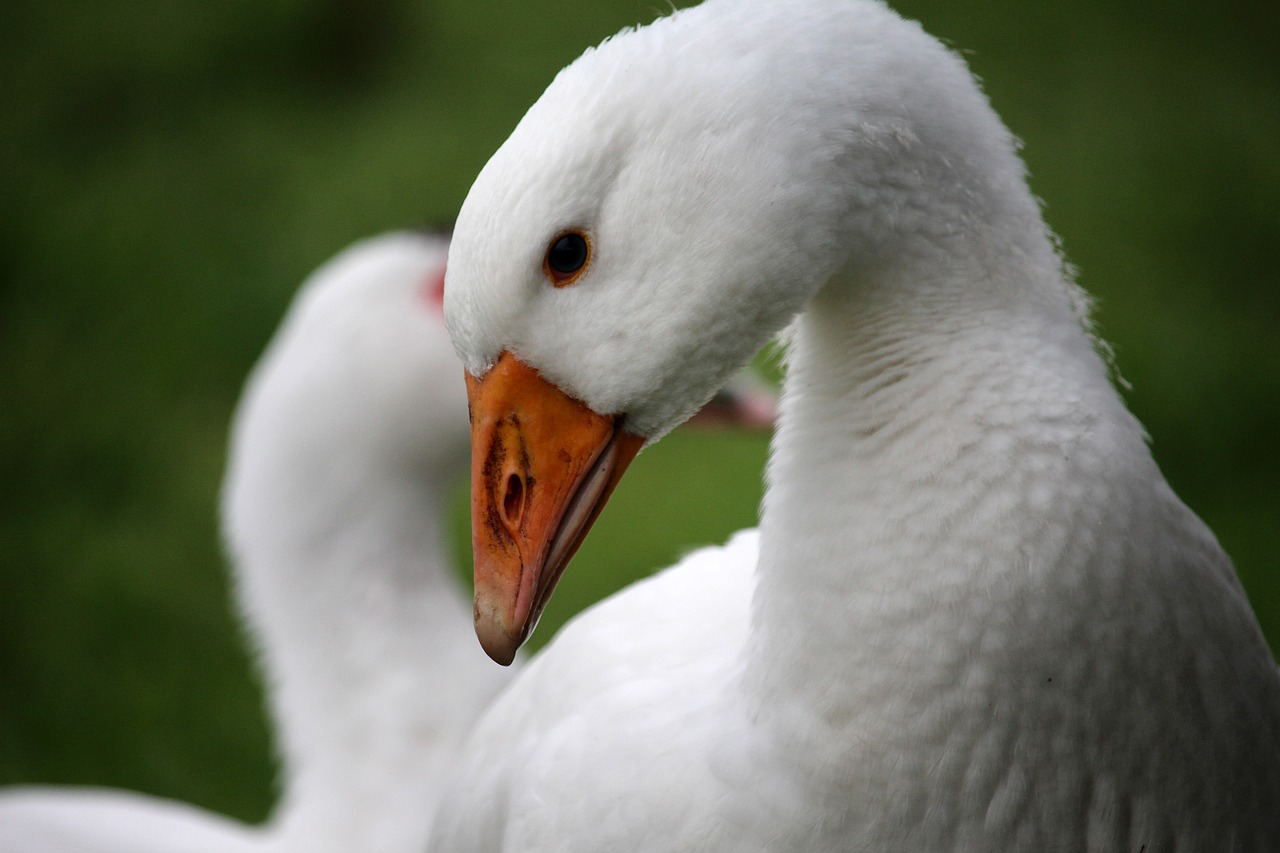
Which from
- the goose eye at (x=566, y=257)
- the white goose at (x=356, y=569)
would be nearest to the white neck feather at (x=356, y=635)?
the white goose at (x=356, y=569)

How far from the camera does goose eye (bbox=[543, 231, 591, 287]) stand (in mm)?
1112

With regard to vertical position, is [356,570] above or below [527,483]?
below

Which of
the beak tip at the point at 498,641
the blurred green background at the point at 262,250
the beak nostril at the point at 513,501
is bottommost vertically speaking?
the blurred green background at the point at 262,250

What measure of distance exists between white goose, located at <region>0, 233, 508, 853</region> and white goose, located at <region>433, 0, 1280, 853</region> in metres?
1.34

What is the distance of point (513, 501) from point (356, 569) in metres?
1.45

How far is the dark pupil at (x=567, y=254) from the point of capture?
1.11 meters

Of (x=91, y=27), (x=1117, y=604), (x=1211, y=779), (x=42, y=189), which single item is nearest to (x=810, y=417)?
(x=1117, y=604)

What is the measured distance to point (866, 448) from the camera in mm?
1213

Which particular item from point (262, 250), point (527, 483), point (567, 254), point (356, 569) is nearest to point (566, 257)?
point (567, 254)

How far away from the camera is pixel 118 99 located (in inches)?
219

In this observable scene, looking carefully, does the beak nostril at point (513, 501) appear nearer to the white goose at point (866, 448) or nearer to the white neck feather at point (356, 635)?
the white goose at point (866, 448)

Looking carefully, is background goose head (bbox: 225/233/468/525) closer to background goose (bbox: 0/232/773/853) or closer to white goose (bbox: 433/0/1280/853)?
background goose (bbox: 0/232/773/853)

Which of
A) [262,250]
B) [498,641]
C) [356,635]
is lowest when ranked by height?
[356,635]

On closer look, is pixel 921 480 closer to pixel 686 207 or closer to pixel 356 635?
pixel 686 207
